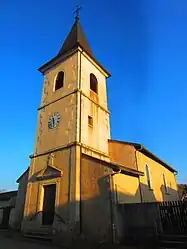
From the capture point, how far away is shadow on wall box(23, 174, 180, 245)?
9.52m

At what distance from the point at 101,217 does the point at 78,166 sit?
10.5 feet

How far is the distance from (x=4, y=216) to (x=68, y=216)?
1117cm

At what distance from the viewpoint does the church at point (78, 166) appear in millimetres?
10805

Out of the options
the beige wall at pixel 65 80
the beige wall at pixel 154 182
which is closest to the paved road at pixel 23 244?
the beige wall at pixel 154 182

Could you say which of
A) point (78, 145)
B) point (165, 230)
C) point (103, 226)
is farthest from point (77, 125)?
point (165, 230)

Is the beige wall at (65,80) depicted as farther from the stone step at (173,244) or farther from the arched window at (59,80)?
the stone step at (173,244)

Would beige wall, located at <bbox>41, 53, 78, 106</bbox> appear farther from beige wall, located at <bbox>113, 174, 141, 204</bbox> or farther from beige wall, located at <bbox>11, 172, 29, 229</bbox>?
beige wall, located at <bbox>113, 174, 141, 204</bbox>

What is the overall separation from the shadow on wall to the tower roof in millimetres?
11964

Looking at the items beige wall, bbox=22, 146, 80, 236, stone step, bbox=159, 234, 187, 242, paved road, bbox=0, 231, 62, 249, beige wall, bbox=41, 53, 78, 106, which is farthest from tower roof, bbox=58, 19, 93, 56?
stone step, bbox=159, 234, 187, 242

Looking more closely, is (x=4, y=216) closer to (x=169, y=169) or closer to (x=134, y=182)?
(x=134, y=182)

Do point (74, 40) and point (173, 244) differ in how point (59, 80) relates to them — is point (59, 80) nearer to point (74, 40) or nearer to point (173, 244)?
point (74, 40)

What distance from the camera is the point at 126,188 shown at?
12.0 meters

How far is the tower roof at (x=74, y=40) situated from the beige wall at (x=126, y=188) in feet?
38.1

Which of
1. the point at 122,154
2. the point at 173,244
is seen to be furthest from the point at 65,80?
the point at 173,244
